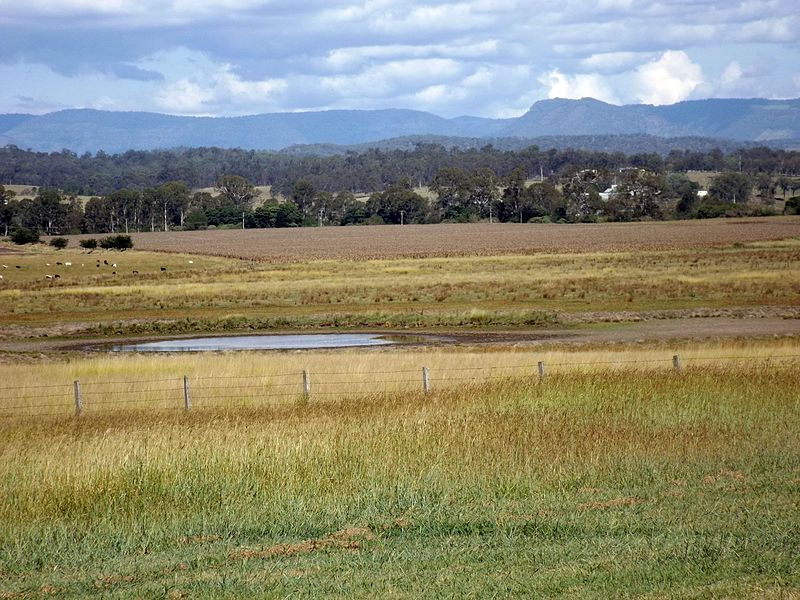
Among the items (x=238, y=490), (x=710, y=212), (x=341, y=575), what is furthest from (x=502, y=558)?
(x=710, y=212)

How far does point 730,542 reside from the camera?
1045 cm

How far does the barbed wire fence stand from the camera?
24.4m

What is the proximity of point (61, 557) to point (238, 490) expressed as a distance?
11.0ft

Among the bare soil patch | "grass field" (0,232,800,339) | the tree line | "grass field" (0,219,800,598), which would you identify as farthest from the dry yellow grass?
the tree line

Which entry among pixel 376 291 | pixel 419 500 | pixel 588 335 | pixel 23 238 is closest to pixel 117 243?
pixel 23 238

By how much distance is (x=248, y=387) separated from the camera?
26.9 meters

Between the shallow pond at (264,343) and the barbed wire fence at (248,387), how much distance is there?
10.7m

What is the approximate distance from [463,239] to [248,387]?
11585 centimetres

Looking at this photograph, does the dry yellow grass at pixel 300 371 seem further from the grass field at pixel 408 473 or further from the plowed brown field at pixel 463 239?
the plowed brown field at pixel 463 239

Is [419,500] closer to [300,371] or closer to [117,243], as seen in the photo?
[300,371]

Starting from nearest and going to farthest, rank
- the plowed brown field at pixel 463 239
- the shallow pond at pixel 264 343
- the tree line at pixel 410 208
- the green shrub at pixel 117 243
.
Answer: the shallow pond at pixel 264 343 → the plowed brown field at pixel 463 239 → the green shrub at pixel 117 243 → the tree line at pixel 410 208

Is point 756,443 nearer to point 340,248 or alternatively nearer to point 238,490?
point 238,490

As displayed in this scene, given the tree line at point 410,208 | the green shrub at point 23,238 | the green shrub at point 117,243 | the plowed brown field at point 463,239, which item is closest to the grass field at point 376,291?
the plowed brown field at point 463,239

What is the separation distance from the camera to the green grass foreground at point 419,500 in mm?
9883
